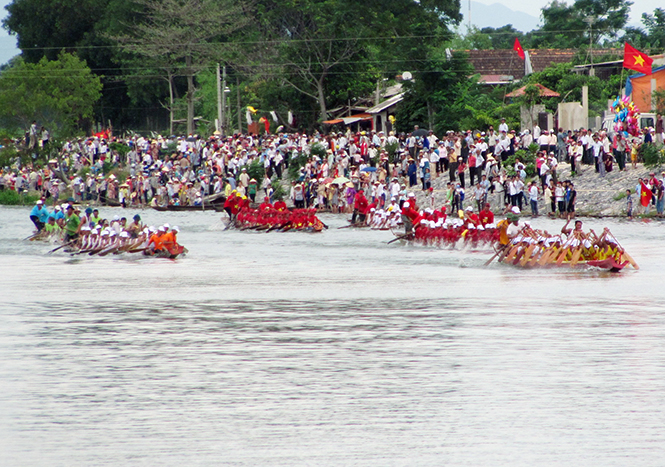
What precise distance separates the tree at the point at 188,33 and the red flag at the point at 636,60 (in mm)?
28798

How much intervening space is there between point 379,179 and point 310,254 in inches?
376

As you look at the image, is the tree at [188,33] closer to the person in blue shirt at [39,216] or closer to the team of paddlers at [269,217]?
the team of paddlers at [269,217]

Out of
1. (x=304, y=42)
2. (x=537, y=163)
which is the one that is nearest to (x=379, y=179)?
(x=537, y=163)

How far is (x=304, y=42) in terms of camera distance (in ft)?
186

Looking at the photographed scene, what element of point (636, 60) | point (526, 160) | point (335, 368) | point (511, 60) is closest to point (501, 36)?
point (511, 60)

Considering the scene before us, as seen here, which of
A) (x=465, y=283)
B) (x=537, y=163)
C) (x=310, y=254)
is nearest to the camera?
(x=465, y=283)

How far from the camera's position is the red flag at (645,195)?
1405 inches

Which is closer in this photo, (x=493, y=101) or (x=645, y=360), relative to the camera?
(x=645, y=360)

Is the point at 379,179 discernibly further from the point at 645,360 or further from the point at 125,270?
the point at 645,360

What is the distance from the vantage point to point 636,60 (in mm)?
41250

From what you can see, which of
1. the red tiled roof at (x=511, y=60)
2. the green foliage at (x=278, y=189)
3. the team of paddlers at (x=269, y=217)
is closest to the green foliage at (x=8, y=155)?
the green foliage at (x=278, y=189)

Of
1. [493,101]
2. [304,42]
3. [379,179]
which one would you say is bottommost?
[379,179]

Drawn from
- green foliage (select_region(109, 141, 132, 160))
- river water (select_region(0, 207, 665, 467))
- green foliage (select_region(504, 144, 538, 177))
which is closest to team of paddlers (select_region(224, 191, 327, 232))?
green foliage (select_region(504, 144, 538, 177))

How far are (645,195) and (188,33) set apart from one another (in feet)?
114
